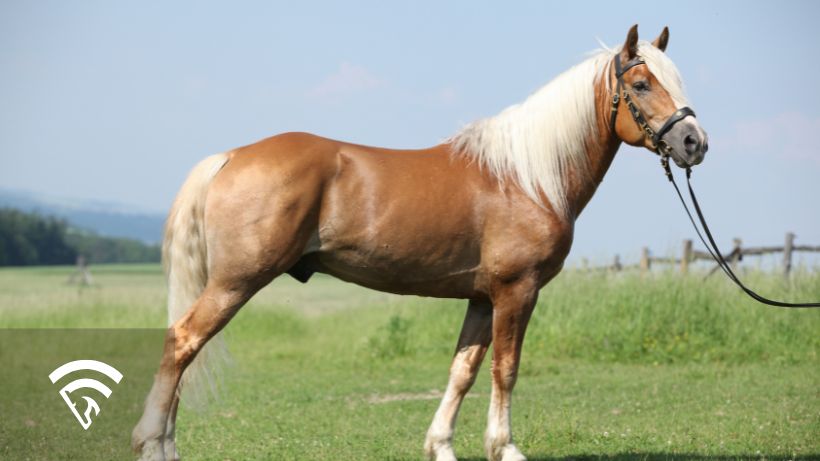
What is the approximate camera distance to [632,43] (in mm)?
5172

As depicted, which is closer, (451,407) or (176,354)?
(176,354)

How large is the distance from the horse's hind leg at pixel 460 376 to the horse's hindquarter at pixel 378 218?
13.0 inches

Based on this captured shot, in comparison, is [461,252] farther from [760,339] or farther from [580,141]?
[760,339]

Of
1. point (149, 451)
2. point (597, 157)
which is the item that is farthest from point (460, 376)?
point (149, 451)

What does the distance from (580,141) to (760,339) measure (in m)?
8.50

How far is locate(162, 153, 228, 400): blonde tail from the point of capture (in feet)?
15.8

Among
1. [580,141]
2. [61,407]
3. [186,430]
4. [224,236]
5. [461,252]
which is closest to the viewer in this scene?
[224,236]

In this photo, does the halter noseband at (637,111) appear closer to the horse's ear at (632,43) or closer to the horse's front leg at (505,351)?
the horse's ear at (632,43)

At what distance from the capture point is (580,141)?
210 inches

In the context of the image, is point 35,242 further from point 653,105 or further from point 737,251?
A: point 653,105

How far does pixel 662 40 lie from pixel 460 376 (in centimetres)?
253

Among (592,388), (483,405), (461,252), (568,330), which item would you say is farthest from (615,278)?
(461,252)

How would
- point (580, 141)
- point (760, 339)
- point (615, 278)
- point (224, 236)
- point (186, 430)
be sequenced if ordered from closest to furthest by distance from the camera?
point (224, 236) < point (580, 141) < point (186, 430) < point (760, 339) < point (615, 278)

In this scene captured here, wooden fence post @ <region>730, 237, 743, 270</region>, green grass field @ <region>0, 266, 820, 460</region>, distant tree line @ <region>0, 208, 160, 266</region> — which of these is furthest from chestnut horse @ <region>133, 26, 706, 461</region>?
distant tree line @ <region>0, 208, 160, 266</region>
